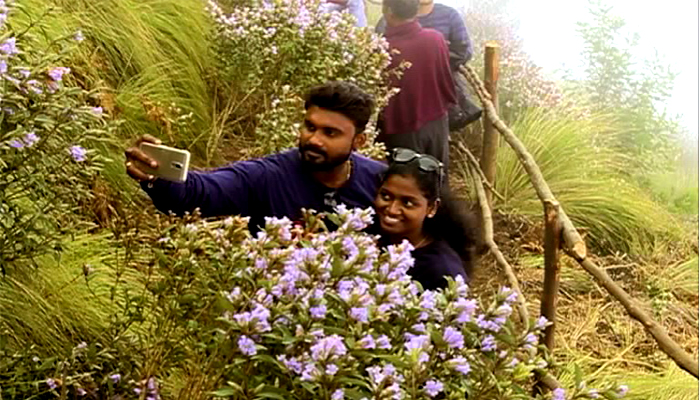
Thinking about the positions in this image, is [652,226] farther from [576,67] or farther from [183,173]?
[183,173]

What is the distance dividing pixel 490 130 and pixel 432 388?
13.9 ft

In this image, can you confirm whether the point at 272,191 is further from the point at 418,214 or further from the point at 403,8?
the point at 403,8

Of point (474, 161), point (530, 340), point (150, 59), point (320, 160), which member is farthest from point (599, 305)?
point (530, 340)

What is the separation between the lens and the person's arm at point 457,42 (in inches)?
180

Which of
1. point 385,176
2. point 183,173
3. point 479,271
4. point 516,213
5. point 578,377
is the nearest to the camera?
point 578,377

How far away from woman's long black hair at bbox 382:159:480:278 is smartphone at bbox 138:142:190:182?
0.62 metres

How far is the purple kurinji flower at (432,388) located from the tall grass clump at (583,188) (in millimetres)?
4366

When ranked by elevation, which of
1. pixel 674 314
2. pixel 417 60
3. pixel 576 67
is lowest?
pixel 674 314

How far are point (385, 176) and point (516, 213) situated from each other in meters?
3.33

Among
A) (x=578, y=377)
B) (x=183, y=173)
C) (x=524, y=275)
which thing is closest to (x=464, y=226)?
(x=183, y=173)

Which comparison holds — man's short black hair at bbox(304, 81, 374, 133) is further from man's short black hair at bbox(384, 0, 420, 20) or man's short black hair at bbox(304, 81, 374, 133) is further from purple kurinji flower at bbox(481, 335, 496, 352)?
man's short black hair at bbox(384, 0, 420, 20)

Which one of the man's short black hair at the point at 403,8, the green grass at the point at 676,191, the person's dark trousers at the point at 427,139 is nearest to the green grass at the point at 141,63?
the person's dark trousers at the point at 427,139

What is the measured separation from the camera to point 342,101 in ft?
8.15

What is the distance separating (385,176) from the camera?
2.46 m
